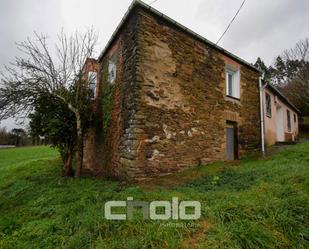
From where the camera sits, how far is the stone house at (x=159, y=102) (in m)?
6.62

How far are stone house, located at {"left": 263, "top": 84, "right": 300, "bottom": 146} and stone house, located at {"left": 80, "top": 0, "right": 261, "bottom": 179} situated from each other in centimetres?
349

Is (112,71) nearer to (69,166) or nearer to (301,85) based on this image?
(69,166)

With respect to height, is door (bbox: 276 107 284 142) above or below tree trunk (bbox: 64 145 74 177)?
above

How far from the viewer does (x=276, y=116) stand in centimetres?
1525

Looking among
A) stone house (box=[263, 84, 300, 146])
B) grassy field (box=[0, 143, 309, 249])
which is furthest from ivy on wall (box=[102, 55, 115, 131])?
stone house (box=[263, 84, 300, 146])

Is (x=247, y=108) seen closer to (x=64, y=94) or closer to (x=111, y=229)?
(x=64, y=94)

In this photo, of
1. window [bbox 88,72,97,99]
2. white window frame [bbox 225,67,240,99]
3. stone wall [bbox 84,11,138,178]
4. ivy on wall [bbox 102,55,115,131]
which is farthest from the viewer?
white window frame [bbox 225,67,240,99]

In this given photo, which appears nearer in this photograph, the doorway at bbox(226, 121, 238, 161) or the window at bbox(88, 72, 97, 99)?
the window at bbox(88, 72, 97, 99)

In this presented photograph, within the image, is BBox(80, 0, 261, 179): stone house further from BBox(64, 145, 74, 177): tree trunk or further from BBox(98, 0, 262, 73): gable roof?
BBox(64, 145, 74, 177): tree trunk

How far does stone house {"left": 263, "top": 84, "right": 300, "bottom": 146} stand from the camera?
41.6ft

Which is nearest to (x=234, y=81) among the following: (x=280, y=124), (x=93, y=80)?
(x=93, y=80)

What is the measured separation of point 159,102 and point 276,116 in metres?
11.3

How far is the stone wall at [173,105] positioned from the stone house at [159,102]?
0.03 m

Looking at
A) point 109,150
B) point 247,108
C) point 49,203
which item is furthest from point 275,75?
point 49,203
